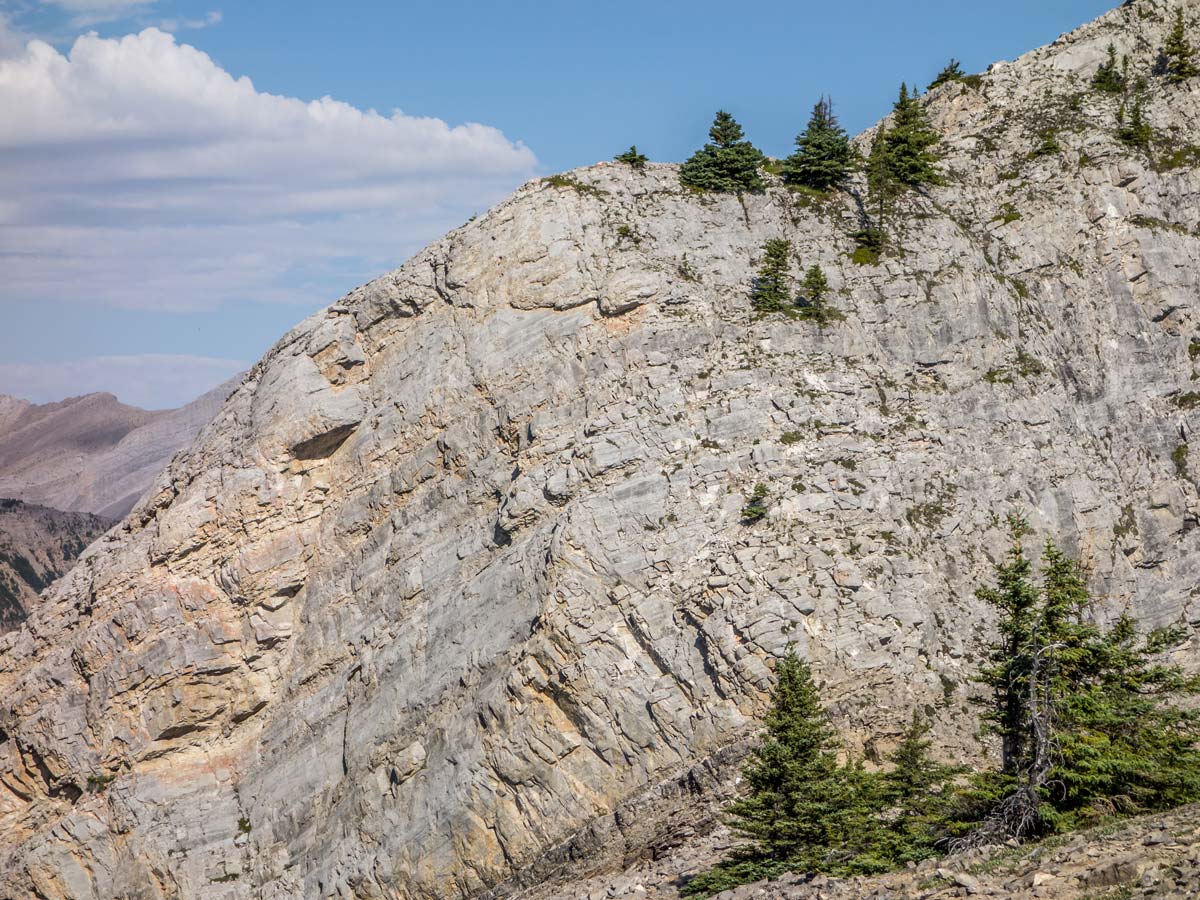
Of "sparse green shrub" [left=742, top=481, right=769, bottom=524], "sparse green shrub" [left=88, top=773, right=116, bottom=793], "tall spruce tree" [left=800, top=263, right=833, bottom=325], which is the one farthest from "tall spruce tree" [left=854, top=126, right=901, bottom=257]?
"sparse green shrub" [left=88, top=773, right=116, bottom=793]

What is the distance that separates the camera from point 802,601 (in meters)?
46.4

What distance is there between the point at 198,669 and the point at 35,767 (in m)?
11.3

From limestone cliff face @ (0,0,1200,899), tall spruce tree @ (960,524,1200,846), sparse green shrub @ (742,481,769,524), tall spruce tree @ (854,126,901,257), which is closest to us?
tall spruce tree @ (960,524,1200,846)

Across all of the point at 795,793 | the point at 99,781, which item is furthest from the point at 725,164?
the point at 99,781

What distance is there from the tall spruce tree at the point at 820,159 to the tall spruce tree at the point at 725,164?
2.04 m

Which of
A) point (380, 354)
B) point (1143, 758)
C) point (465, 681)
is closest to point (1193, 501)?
point (1143, 758)

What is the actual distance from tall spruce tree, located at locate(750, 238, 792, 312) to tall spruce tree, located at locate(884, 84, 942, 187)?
9.88 meters

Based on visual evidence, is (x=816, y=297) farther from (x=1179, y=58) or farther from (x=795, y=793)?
(x=795, y=793)

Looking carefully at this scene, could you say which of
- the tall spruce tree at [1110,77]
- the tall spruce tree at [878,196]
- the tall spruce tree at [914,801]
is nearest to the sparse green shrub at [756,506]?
the tall spruce tree at [914,801]

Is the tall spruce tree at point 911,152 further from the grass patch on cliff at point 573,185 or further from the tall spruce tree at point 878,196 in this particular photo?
the grass patch on cliff at point 573,185

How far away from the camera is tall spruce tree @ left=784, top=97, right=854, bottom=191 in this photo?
201ft

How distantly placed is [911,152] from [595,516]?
28.5m

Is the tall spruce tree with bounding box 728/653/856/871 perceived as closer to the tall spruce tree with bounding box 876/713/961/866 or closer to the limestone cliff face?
the tall spruce tree with bounding box 876/713/961/866

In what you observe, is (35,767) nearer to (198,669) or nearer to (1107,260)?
(198,669)
